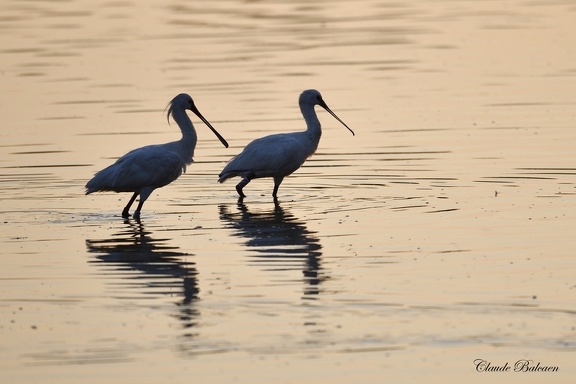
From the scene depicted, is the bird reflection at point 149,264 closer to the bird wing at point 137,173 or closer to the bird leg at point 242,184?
the bird wing at point 137,173

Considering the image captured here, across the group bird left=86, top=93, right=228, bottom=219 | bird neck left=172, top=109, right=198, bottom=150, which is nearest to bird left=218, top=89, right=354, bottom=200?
bird neck left=172, top=109, right=198, bottom=150

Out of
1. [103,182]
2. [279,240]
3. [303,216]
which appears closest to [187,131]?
[103,182]

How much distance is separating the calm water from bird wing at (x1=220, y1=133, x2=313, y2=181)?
1.29ft

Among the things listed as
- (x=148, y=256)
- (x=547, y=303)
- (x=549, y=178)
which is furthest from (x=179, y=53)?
(x=547, y=303)

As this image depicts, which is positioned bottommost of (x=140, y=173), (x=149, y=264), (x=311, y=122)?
(x=149, y=264)

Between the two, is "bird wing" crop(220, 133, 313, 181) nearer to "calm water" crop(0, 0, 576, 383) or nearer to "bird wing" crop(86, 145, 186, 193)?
"calm water" crop(0, 0, 576, 383)

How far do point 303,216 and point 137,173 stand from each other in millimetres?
1809

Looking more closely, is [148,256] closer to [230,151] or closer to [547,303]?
[547,303]

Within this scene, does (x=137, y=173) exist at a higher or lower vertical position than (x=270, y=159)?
higher

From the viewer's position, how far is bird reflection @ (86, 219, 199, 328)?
37.3 ft

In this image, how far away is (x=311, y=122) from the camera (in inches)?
709

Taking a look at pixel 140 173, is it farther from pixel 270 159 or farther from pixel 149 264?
pixel 149 264

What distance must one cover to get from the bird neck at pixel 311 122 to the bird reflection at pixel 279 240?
1.45 metres

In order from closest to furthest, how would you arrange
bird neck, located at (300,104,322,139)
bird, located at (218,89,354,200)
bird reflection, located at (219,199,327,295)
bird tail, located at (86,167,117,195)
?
1. bird reflection, located at (219,199,327,295)
2. bird tail, located at (86,167,117,195)
3. bird, located at (218,89,354,200)
4. bird neck, located at (300,104,322,139)
